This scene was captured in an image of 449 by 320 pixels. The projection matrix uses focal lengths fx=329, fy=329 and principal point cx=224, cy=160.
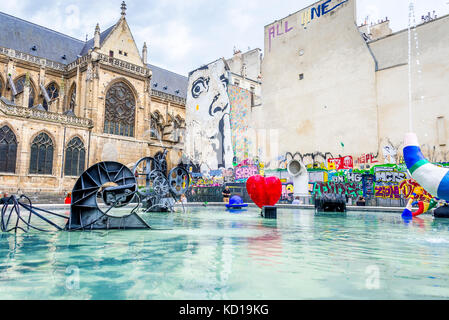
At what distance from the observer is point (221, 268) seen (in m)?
4.09

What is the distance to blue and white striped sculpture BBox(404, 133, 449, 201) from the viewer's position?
3.54 m

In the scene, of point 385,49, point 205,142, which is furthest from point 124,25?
point 385,49

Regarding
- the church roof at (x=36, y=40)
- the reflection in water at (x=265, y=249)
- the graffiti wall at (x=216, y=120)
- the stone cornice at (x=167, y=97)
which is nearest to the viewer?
the reflection in water at (x=265, y=249)

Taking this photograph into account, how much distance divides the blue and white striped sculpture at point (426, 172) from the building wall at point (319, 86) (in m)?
22.7

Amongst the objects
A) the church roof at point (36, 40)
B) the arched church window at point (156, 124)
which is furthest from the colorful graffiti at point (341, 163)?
the church roof at point (36, 40)

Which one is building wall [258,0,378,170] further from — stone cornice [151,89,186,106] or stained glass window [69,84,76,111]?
stained glass window [69,84,76,111]

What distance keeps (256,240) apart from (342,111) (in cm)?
2253

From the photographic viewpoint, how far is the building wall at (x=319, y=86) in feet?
84.1

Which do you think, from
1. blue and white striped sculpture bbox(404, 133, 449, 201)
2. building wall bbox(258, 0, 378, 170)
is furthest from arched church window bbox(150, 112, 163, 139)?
blue and white striped sculpture bbox(404, 133, 449, 201)

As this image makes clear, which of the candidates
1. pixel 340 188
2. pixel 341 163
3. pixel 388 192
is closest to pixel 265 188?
pixel 388 192

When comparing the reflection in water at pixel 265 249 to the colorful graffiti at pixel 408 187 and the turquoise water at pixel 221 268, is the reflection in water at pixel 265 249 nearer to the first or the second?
A: the turquoise water at pixel 221 268

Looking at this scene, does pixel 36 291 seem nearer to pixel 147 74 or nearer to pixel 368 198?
pixel 368 198

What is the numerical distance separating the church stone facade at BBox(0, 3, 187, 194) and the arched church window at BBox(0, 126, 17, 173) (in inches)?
2.9

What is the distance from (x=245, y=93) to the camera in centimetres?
3538
